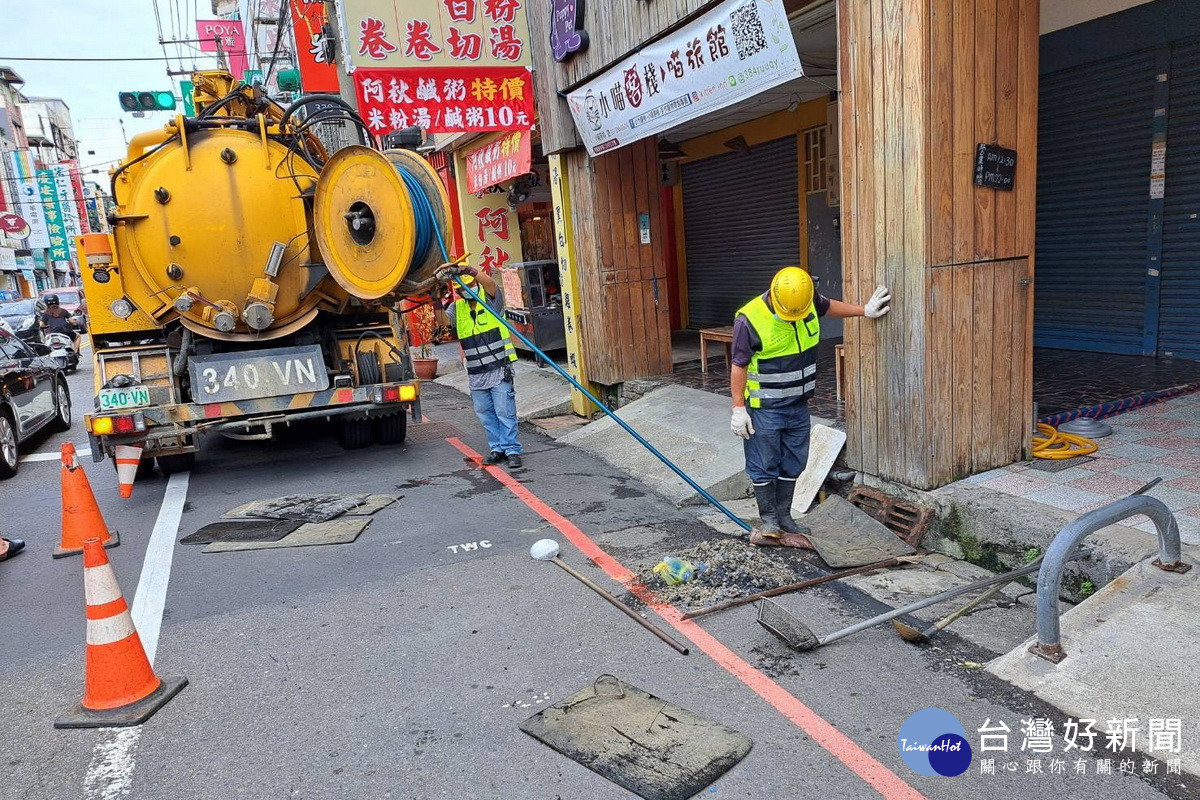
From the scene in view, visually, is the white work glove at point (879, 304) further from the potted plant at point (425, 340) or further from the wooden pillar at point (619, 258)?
the potted plant at point (425, 340)

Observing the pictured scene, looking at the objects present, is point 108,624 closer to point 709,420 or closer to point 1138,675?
point 1138,675

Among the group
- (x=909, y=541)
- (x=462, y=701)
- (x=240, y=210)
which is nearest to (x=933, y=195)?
(x=909, y=541)

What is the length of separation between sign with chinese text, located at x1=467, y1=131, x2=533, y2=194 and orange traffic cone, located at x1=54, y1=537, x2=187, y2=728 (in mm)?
8539

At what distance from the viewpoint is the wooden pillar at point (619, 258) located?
8.86 m

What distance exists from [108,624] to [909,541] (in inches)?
166

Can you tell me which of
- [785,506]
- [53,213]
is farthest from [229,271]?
[53,213]

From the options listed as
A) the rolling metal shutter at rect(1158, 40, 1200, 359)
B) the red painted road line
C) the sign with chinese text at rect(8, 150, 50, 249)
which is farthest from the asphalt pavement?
the sign with chinese text at rect(8, 150, 50, 249)

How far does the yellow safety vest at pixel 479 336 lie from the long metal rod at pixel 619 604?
2.83m

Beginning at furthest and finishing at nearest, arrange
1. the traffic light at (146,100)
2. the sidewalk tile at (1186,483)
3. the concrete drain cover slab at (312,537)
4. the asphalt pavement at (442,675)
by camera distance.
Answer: the traffic light at (146,100) < the concrete drain cover slab at (312,537) < the sidewalk tile at (1186,483) < the asphalt pavement at (442,675)

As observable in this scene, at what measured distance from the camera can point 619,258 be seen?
899cm

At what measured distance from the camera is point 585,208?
8930 mm

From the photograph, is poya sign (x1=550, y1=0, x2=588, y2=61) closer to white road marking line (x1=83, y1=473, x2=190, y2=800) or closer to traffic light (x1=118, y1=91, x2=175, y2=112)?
white road marking line (x1=83, y1=473, x2=190, y2=800)

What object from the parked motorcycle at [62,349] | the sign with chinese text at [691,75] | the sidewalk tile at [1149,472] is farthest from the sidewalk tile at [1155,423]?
the parked motorcycle at [62,349]

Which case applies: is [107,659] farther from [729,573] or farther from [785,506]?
[785,506]
